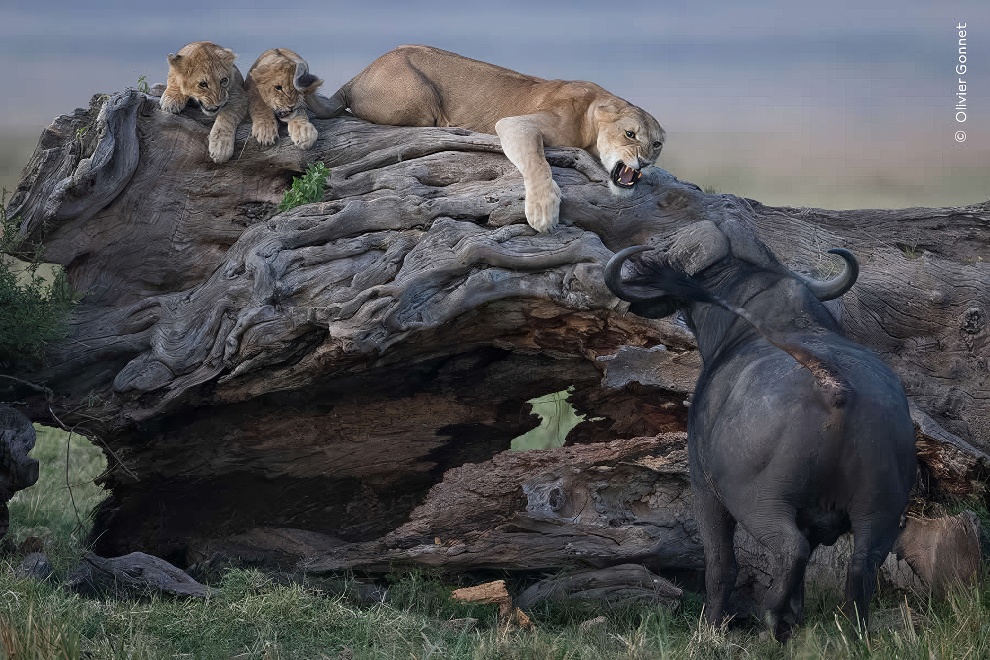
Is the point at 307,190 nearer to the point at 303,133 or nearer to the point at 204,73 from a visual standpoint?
the point at 303,133

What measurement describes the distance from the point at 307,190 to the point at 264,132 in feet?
1.95

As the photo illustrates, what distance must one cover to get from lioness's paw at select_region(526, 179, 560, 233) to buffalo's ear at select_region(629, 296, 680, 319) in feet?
5.10

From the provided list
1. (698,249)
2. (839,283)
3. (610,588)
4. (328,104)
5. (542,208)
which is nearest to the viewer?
Result: (839,283)

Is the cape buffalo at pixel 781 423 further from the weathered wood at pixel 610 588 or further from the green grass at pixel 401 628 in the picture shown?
the weathered wood at pixel 610 588

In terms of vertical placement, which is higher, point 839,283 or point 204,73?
point 204,73

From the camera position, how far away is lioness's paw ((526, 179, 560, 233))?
6816mm

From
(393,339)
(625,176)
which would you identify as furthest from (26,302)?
(625,176)

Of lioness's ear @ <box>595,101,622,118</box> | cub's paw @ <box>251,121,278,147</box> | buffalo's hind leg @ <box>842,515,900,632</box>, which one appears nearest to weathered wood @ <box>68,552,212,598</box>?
cub's paw @ <box>251,121,278,147</box>

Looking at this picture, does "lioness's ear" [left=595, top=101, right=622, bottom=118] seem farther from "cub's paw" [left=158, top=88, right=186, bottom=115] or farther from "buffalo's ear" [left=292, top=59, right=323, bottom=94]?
"cub's paw" [left=158, top=88, right=186, bottom=115]

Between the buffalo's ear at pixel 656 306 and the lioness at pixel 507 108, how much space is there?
186 cm

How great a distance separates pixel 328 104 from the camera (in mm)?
8039

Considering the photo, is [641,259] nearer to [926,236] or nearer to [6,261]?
[926,236]

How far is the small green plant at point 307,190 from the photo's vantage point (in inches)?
290

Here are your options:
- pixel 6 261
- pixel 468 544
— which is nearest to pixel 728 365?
pixel 468 544
